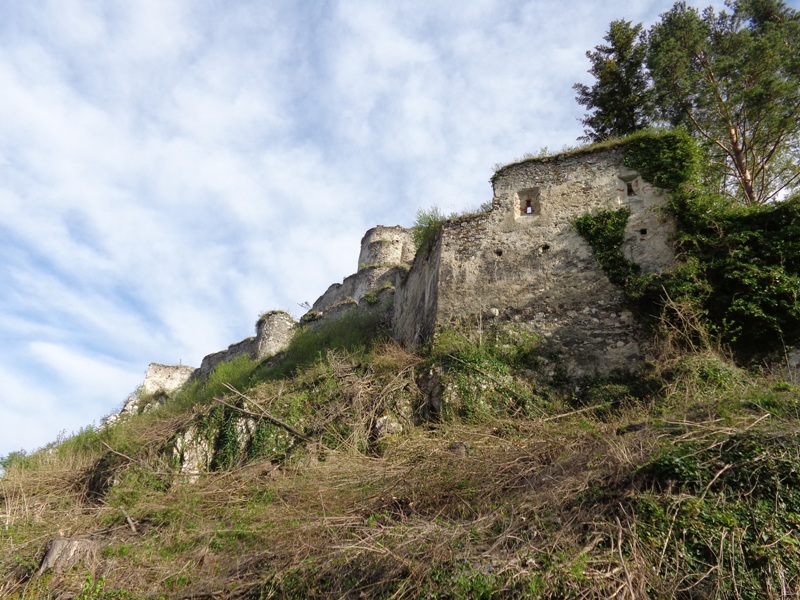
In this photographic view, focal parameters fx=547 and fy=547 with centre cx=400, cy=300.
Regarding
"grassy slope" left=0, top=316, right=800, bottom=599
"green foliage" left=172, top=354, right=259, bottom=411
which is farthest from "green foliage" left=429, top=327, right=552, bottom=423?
"green foliage" left=172, top=354, right=259, bottom=411

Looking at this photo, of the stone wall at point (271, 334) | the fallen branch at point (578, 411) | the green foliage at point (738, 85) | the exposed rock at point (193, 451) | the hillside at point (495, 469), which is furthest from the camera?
the stone wall at point (271, 334)

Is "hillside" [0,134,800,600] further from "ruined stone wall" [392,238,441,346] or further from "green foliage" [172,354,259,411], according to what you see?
"green foliage" [172,354,259,411]

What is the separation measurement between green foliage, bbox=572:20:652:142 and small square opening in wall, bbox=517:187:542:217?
5.22 m

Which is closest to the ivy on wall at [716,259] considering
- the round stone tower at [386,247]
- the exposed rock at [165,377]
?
the round stone tower at [386,247]

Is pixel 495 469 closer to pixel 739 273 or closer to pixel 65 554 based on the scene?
pixel 65 554

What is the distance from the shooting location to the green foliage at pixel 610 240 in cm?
1055

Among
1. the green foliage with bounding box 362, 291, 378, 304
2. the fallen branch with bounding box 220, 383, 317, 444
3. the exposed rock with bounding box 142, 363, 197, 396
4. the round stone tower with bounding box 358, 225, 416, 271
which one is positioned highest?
the round stone tower with bounding box 358, 225, 416, 271

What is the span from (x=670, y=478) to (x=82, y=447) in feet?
43.1

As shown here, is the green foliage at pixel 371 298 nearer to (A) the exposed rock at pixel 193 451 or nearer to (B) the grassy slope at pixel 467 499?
(B) the grassy slope at pixel 467 499

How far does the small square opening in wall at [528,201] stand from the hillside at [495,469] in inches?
9.3

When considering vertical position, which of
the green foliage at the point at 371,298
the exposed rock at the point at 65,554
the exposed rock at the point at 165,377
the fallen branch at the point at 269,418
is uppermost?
the green foliage at the point at 371,298

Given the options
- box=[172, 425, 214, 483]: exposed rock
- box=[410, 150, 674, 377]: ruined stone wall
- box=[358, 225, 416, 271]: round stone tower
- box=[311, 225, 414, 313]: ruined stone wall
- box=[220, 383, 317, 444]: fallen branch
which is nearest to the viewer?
box=[220, 383, 317, 444]: fallen branch

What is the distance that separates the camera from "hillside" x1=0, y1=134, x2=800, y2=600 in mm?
4590

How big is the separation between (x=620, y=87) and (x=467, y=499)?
14376 mm
